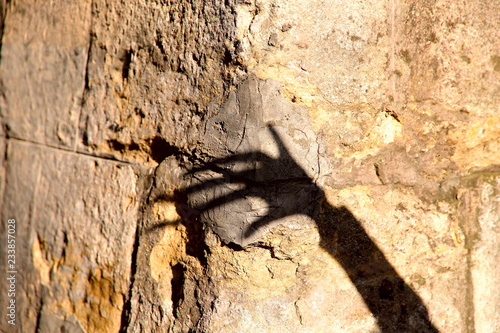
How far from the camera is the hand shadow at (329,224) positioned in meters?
1.22

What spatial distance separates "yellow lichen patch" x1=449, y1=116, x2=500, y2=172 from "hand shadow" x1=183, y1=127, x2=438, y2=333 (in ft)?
1.66

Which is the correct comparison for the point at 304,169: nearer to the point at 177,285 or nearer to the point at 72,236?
the point at 177,285

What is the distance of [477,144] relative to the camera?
4.37ft

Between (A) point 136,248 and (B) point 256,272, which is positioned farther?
(A) point 136,248

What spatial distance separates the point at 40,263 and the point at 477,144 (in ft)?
7.16

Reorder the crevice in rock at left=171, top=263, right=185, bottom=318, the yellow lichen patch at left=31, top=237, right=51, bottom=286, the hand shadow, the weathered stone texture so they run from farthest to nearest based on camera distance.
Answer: the yellow lichen patch at left=31, top=237, right=51, bottom=286 → the weathered stone texture → the crevice in rock at left=171, top=263, right=185, bottom=318 → the hand shadow

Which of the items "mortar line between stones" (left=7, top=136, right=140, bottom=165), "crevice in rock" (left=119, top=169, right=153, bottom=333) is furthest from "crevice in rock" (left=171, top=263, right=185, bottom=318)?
"mortar line between stones" (left=7, top=136, right=140, bottom=165)

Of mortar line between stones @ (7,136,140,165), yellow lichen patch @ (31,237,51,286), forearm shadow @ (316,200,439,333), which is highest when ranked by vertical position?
mortar line between stones @ (7,136,140,165)

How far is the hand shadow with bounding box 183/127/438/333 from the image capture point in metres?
1.22

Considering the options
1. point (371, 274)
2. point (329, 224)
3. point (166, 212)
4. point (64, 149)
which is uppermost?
point (64, 149)

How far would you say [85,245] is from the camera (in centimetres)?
164

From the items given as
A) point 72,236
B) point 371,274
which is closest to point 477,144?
point 371,274

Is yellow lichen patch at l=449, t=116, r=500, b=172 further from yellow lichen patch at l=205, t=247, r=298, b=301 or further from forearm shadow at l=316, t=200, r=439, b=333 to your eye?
yellow lichen patch at l=205, t=247, r=298, b=301

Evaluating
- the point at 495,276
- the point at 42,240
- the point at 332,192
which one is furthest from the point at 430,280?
the point at 42,240
